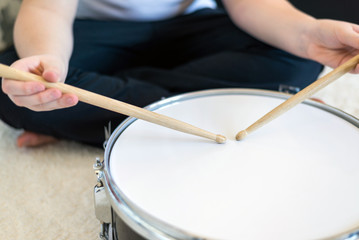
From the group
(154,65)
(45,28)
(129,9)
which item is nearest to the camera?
(45,28)

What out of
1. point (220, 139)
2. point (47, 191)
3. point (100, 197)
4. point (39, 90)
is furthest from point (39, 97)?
point (47, 191)

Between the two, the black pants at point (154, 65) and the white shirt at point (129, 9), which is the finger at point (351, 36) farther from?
the white shirt at point (129, 9)

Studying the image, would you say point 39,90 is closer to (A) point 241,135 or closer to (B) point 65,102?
(B) point 65,102

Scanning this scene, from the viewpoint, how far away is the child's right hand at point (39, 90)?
1.77 ft

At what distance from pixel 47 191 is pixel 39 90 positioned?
39 centimetres

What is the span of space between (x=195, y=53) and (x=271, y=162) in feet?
2.13

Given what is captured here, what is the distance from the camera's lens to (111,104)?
0.55m

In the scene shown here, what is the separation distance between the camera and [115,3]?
41.7 inches

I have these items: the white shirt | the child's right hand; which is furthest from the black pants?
the child's right hand

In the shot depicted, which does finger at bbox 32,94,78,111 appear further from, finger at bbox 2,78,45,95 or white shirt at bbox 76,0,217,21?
white shirt at bbox 76,0,217,21

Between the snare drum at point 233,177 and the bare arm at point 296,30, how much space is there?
15 centimetres

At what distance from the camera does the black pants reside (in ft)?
3.04

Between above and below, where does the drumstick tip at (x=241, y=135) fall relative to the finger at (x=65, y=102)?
below

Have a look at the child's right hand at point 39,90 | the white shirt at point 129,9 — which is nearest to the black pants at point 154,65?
the white shirt at point 129,9
